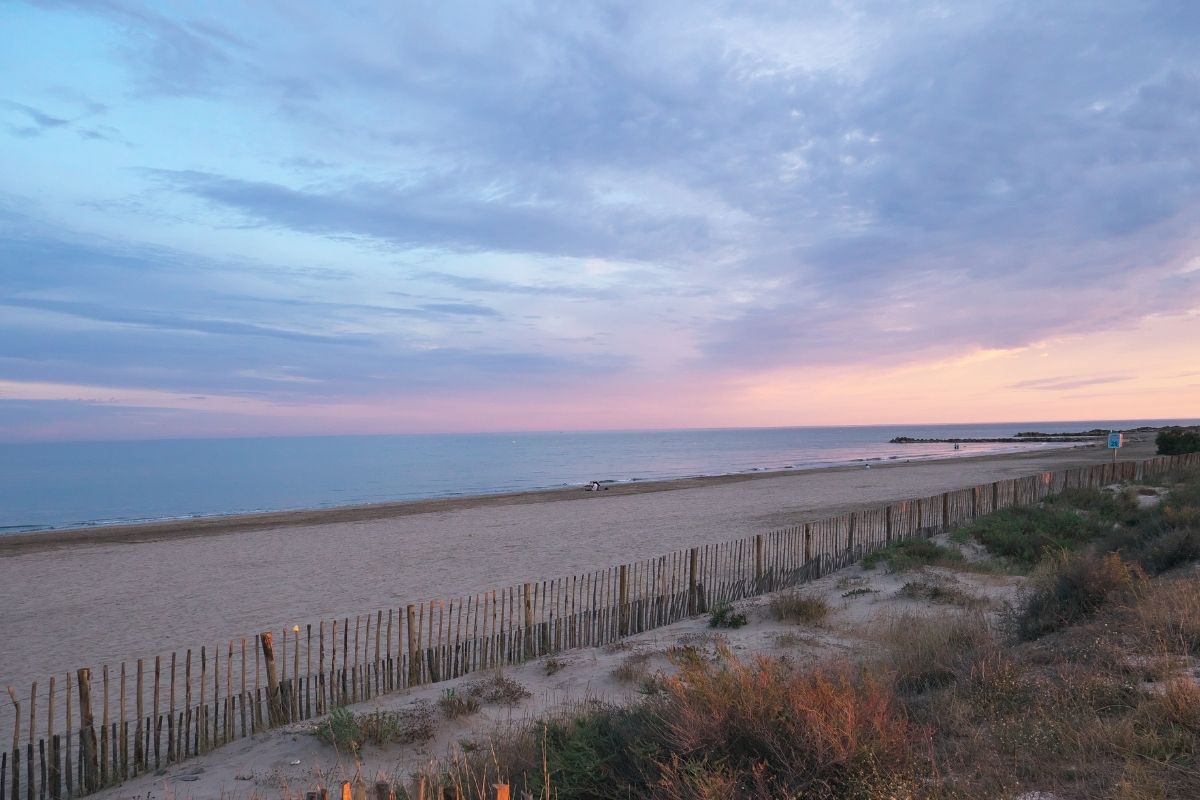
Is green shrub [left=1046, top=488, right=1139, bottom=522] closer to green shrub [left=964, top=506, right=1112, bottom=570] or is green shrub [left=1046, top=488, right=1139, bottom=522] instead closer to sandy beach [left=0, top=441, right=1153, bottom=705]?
green shrub [left=964, top=506, right=1112, bottom=570]

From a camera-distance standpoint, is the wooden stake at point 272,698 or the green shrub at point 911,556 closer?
the wooden stake at point 272,698

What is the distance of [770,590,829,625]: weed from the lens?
31.2 feet

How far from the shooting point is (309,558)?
19.7 metres

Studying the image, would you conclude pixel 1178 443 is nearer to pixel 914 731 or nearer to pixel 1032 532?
pixel 1032 532

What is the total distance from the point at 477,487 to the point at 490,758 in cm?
4385

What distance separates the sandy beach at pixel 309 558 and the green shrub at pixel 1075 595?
1057 centimetres

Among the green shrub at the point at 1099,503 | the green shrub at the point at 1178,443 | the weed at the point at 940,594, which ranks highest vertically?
the green shrub at the point at 1178,443

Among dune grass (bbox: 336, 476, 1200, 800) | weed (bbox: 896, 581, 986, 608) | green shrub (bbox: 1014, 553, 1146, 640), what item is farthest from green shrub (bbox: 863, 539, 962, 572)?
dune grass (bbox: 336, 476, 1200, 800)

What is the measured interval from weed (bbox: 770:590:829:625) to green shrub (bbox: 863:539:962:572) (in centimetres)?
285

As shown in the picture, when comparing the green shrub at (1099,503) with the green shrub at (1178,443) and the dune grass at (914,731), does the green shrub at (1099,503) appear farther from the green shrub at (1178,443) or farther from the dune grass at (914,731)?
the green shrub at (1178,443)

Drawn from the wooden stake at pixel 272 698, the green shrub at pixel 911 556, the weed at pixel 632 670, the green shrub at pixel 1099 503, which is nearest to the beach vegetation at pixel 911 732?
the weed at pixel 632 670

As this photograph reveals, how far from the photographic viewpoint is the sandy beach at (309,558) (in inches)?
507

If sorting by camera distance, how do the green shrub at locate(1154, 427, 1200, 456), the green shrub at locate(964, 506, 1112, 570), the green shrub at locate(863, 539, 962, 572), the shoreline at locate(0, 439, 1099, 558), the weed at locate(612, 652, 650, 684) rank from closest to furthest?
the weed at locate(612, 652, 650, 684)
the green shrub at locate(863, 539, 962, 572)
the green shrub at locate(964, 506, 1112, 570)
the shoreline at locate(0, 439, 1099, 558)
the green shrub at locate(1154, 427, 1200, 456)

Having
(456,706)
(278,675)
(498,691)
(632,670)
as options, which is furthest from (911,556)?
(278,675)
